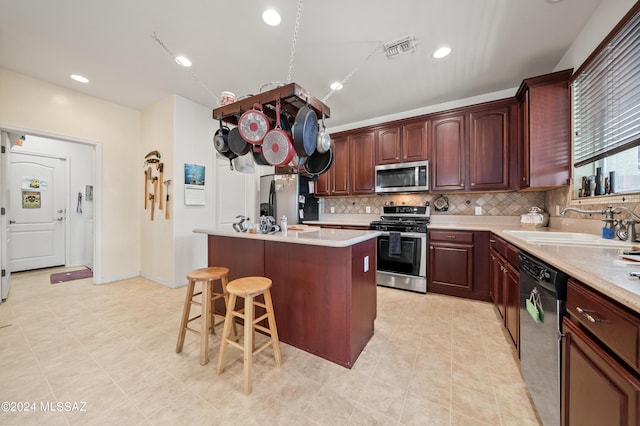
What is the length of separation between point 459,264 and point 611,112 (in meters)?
1.87

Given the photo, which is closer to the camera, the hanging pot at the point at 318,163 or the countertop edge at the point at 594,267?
the countertop edge at the point at 594,267

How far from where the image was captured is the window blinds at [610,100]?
5.09 feet

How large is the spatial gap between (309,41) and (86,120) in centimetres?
350

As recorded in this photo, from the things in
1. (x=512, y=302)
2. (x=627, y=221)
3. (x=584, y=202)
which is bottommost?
(x=512, y=302)

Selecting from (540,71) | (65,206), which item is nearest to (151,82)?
(65,206)

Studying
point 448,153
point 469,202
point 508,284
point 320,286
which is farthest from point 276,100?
point 469,202

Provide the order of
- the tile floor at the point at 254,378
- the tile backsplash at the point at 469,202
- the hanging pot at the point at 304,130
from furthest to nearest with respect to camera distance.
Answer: the tile backsplash at the point at 469,202, the hanging pot at the point at 304,130, the tile floor at the point at 254,378

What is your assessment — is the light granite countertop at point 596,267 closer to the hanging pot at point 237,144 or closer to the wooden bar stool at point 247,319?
the wooden bar stool at point 247,319

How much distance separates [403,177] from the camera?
354 centimetres

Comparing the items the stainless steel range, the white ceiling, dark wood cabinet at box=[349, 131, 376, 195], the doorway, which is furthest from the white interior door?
the stainless steel range

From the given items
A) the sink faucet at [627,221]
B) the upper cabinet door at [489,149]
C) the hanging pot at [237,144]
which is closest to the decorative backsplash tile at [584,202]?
the sink faucet at [627,221]

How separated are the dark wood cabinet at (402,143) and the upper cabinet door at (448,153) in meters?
0.13

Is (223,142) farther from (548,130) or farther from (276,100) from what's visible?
(548,130)

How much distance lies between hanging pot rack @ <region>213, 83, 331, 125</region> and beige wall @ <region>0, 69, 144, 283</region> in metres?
2.87
